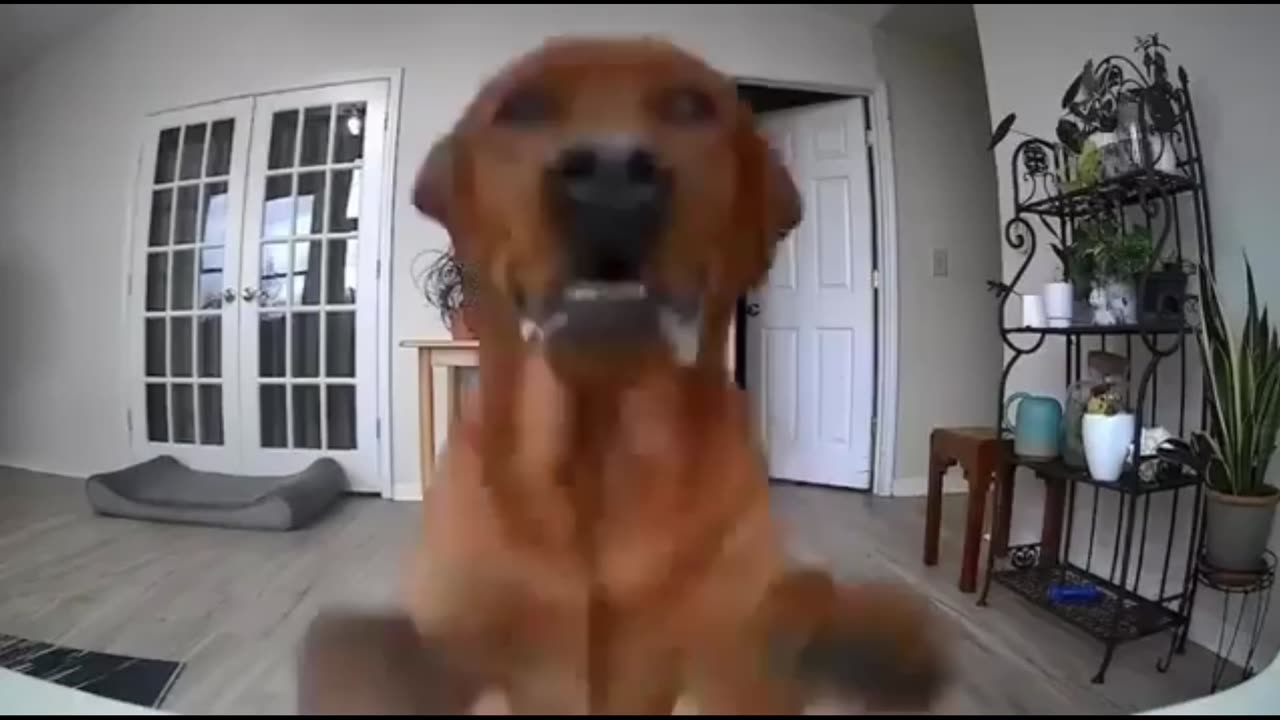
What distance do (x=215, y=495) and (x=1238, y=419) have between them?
33.9 inches

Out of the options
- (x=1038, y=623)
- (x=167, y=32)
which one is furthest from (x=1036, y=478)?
(x=167, y=32)

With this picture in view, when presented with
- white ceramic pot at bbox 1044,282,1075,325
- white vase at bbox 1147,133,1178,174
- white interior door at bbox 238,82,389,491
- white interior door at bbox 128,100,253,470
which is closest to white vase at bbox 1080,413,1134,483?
white ceramic pot at bbox 1044,282,1075,325

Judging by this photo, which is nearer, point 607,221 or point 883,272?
point 607,221

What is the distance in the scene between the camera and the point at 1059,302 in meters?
0.52

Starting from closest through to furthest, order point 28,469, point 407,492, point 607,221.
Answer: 1. point 607,221
2. point 407,492
3. point 28,469

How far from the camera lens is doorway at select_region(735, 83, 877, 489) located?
420 millimetres

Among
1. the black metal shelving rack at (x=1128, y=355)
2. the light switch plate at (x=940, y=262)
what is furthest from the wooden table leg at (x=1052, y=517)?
the light switch plate at (x=940, y=262)

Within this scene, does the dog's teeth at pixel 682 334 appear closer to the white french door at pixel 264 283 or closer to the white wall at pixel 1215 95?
the white french door at pixel 264 283

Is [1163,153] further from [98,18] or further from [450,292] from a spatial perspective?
[98,18]

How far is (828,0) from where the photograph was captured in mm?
463

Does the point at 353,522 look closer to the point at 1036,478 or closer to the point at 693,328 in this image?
the point at 693,328

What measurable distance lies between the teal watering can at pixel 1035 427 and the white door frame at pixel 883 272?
0.38 ft

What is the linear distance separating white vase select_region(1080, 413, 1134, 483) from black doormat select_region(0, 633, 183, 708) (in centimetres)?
76

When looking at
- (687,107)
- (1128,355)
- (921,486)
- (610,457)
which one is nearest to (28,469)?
(610,457)
